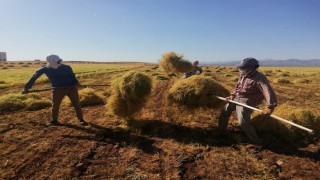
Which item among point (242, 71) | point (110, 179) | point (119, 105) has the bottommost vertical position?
point (110, 179)

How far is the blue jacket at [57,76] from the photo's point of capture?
7137 millimetres

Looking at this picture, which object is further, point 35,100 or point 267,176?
point 35,100

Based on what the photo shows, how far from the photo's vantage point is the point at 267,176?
4.39 meters

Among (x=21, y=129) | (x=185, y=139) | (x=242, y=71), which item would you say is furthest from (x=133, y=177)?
(x=21, y=129)

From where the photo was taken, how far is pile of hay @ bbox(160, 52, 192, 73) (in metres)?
11.8

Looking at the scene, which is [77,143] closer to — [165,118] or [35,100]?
[165,118]

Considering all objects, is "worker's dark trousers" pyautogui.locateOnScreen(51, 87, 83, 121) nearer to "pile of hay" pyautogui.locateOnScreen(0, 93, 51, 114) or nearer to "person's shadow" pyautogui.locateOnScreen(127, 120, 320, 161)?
"person's shadow" pyautogui.locateOnScreen(127, 120, 320, 161)

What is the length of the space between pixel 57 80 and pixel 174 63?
5693mm

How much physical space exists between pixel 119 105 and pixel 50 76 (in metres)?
1.95

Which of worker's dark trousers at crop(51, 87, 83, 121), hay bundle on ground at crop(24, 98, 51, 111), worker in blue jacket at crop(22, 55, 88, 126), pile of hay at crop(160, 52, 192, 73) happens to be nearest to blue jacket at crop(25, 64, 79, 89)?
worker in blue jacket at crop(22, 55, 88, 126)

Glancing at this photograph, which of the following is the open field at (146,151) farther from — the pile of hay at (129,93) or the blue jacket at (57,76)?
the blue jacket at (57,76)

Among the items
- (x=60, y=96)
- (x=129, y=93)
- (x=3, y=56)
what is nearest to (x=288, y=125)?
(x=129, y=93)

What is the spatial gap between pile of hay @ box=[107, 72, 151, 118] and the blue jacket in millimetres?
1252

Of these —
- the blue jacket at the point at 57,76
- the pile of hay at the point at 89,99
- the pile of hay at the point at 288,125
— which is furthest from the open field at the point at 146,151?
the pile of hay at the point at 89,99
